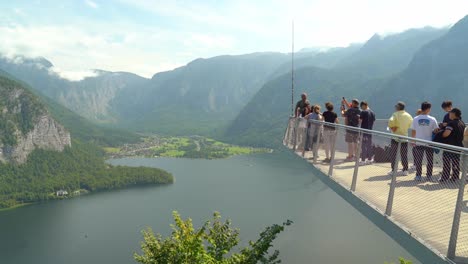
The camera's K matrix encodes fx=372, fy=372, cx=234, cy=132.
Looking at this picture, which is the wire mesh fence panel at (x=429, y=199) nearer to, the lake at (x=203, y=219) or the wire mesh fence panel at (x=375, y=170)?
the wire mesh fence panel at (x=375, y=170)

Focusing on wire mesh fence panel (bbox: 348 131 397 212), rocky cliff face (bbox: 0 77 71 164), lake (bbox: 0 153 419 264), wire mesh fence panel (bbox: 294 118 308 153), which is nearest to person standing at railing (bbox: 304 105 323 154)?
wire mesh fence panel (bbox: 294 118 308 153)

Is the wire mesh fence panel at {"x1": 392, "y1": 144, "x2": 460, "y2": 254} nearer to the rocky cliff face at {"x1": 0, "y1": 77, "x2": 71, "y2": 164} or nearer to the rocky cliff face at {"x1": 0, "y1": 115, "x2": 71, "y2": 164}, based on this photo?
the rocky cliff face at {"x1": 0, "y1": 115, "x2": 71, "y2": 164}

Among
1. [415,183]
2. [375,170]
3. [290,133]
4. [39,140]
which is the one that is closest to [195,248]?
[375,170]

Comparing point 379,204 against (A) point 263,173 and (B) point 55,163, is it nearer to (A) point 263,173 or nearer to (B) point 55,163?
(A) point 263,173

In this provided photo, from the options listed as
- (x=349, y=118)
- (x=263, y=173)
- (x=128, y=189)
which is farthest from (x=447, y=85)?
(x=349, y=118)

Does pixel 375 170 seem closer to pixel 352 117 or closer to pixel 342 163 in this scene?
pixel 342 163
